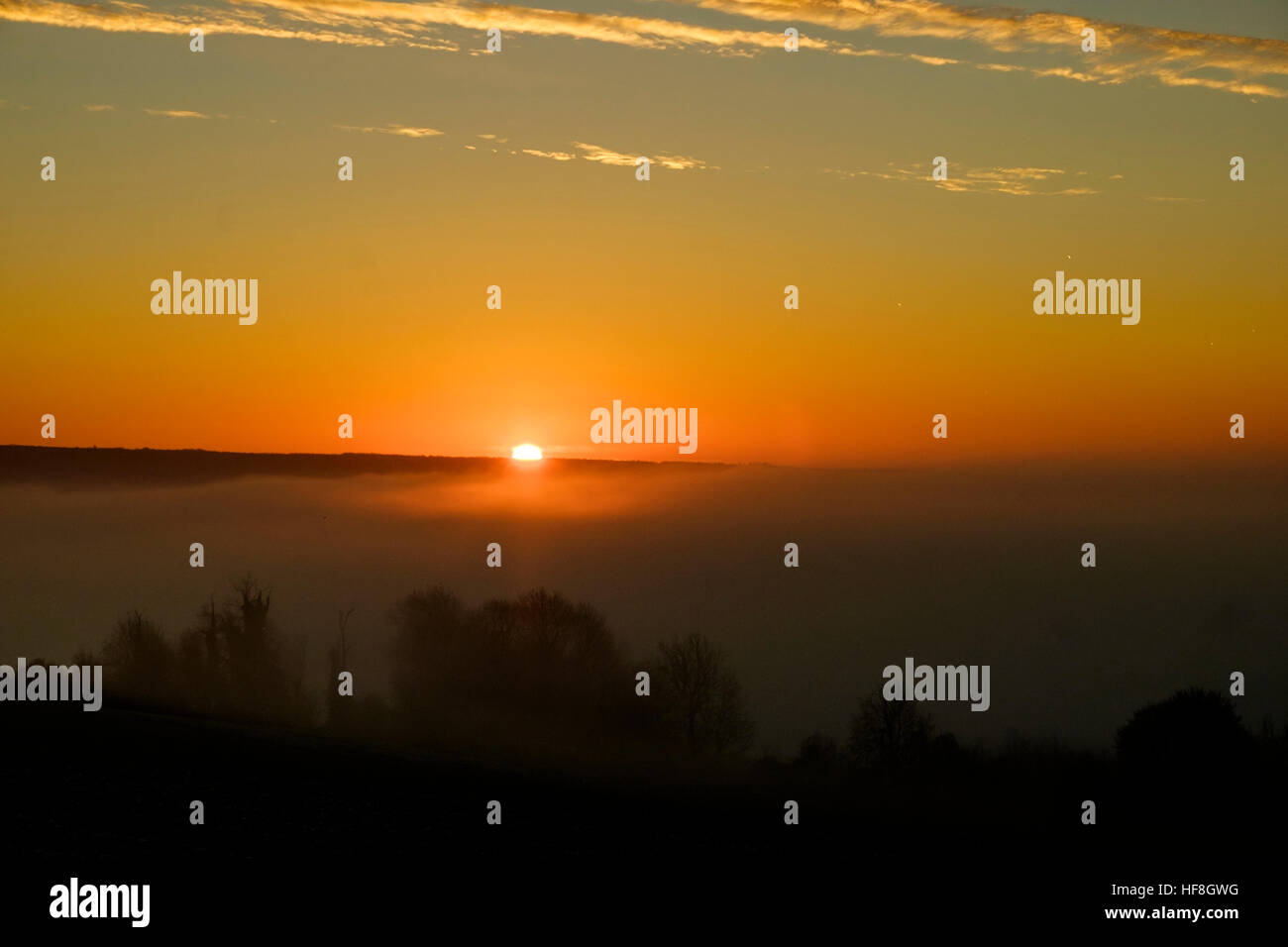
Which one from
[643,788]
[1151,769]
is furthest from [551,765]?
[1151,769]

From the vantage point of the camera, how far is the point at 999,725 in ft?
383

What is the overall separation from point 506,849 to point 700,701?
76.7 metres

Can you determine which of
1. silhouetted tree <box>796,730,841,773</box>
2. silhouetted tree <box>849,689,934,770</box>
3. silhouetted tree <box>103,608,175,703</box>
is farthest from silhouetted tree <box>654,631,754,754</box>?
silhouetted tree <box>103,608,175,703</box>

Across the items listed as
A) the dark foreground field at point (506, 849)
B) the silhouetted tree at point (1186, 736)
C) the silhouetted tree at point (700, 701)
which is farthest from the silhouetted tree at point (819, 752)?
the dark foreground field at point (506, 849)

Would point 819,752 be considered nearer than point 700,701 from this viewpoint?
Yes

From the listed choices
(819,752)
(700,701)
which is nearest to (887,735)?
(819,752)

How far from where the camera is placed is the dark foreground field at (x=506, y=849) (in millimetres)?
25828

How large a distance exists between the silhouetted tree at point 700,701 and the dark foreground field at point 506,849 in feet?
182

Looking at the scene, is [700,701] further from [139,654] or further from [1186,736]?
[139,654]

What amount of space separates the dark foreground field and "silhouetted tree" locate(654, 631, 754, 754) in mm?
55570

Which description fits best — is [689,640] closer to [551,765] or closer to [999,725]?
[999,725]

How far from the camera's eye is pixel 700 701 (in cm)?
10669

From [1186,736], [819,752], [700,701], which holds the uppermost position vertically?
[1186,736]

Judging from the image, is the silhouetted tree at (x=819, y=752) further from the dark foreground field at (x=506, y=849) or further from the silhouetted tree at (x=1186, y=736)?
the dark foreground field at (x=506, y=849)
